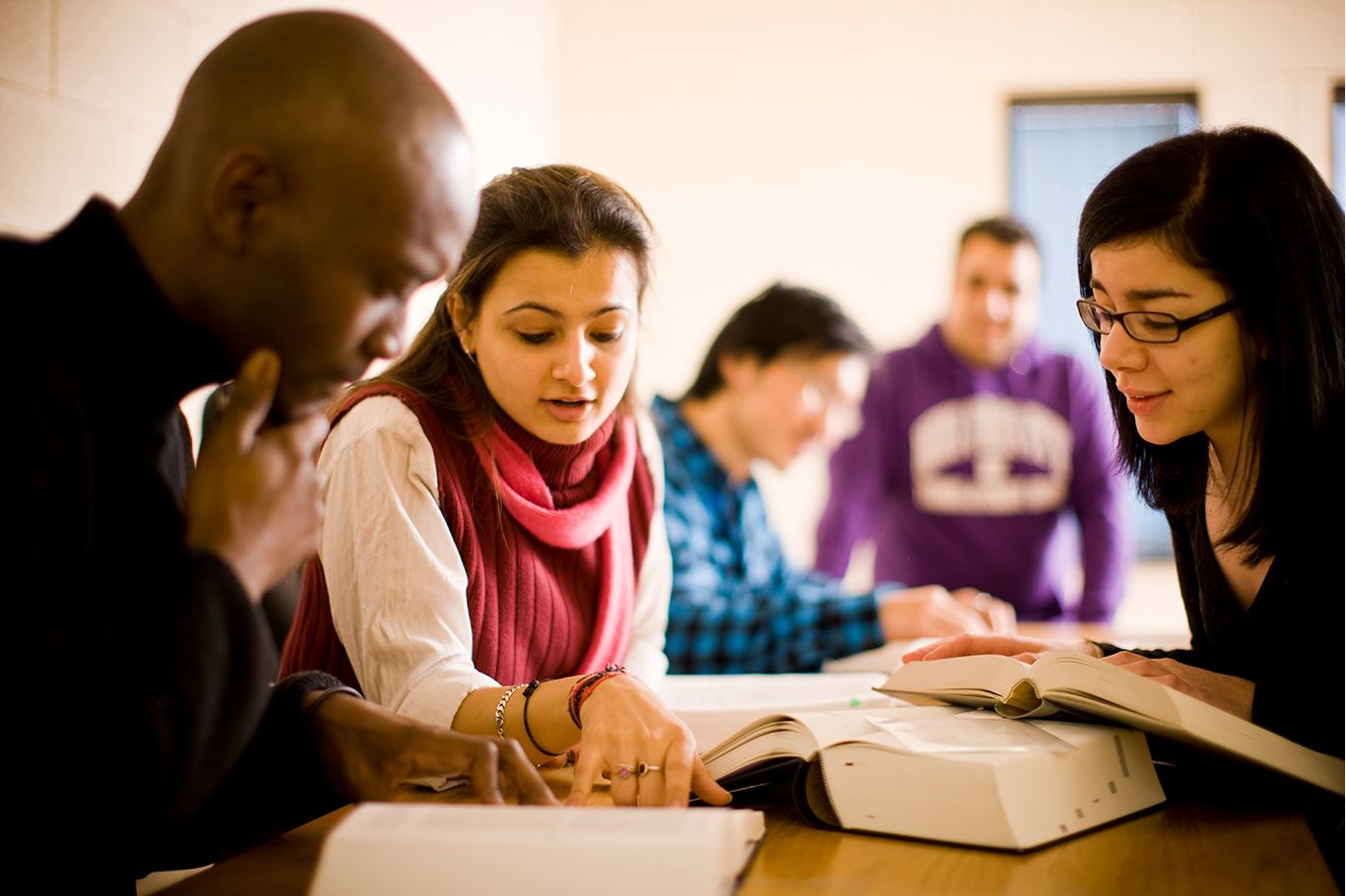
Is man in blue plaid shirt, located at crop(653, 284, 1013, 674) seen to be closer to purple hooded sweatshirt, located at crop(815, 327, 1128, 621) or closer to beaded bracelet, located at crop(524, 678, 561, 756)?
purple hooded sweatshirt, located at crop(815, 327, 1128, 621)

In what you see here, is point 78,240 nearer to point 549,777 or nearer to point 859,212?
point 549,777

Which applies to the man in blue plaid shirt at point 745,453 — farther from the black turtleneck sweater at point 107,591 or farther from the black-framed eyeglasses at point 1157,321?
the black turtleneck sweater at point 107,591

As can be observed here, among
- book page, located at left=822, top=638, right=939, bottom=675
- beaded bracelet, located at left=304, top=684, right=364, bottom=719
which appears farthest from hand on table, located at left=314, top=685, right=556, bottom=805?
book page, located at left=822, top=638, right=939, bottom=675

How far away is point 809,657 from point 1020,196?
309cm

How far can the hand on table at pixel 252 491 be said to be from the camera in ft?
2.53

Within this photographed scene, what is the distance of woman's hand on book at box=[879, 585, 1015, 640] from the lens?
6.87ft

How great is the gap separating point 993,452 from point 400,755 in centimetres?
264

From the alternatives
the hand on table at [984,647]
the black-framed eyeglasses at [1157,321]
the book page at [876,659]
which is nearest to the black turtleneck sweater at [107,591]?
the hand on table at [984,647]

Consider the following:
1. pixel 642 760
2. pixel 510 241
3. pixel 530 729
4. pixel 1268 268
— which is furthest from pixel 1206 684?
pixel 510 241

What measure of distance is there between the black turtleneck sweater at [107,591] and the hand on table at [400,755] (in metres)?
0.16

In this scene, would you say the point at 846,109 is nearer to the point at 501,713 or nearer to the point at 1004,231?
the point at 1004,231

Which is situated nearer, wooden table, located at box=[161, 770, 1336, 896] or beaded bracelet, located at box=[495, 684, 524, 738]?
wooden table, located at box=[161, 770, 1336, 896]

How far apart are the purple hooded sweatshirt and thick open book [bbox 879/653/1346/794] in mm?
2199

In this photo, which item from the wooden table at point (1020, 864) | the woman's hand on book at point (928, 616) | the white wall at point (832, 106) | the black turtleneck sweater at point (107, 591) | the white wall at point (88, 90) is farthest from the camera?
the white wall at point (832, 106)
